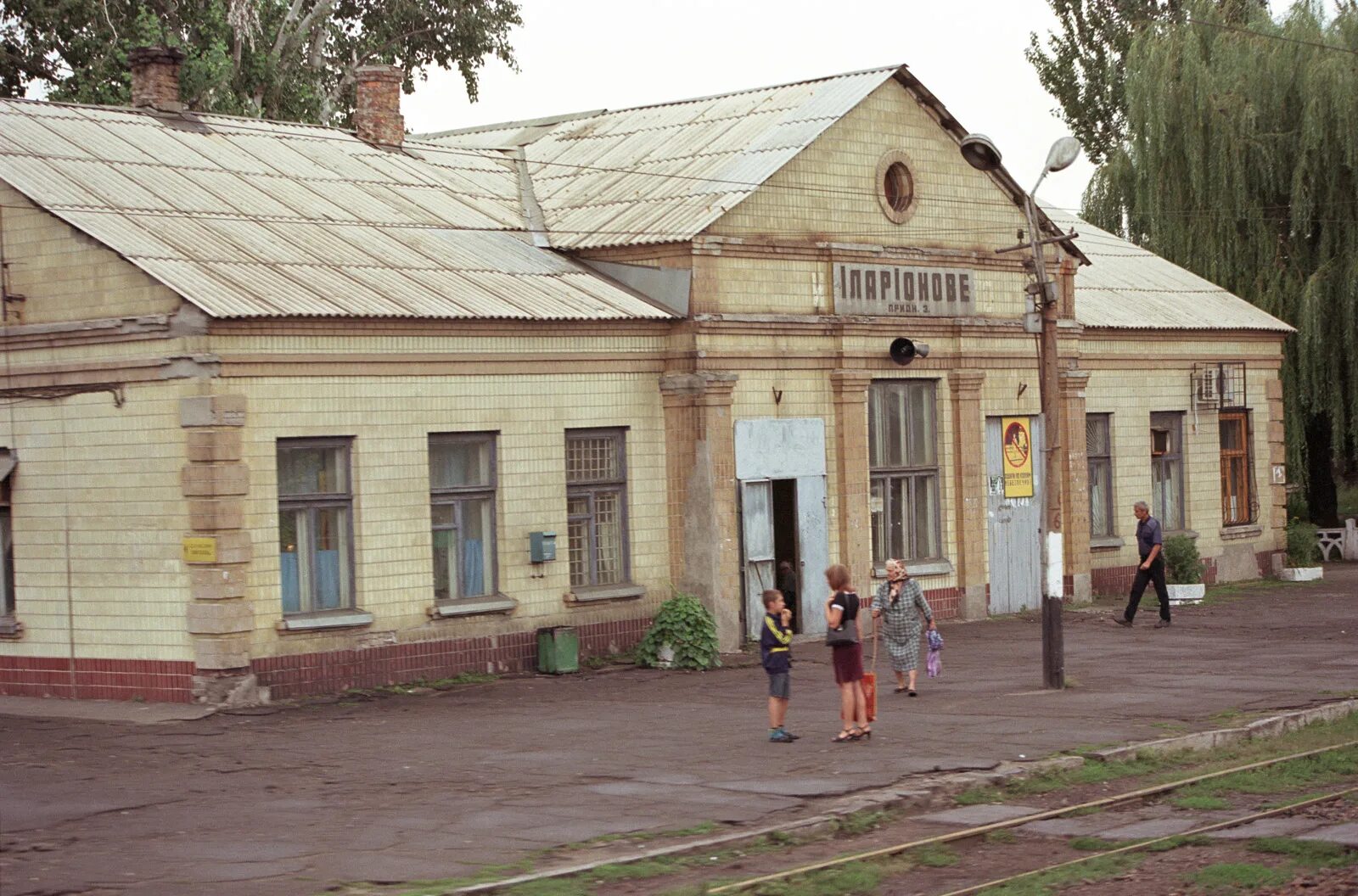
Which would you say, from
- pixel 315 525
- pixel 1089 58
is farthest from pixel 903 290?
pixel 1089 58

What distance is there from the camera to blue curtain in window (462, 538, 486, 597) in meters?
22.6

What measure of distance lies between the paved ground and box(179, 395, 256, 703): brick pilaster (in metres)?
0.70

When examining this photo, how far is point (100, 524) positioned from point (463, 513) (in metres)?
4.04

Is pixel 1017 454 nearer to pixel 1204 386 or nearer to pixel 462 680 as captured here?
pixel 1204 386

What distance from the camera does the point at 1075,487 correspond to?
100 ft

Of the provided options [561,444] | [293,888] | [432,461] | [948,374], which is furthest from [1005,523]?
[293,888]

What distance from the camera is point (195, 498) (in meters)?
19.7

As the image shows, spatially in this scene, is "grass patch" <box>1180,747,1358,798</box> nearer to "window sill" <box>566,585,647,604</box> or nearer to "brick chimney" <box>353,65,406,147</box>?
"window sill" <box>566,585,647,604</box>

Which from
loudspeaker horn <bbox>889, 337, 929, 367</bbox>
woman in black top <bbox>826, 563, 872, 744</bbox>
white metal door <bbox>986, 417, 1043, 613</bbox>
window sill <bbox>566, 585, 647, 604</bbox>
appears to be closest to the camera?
woman in black top <bbox>826, 563, 872, 744</bbox>

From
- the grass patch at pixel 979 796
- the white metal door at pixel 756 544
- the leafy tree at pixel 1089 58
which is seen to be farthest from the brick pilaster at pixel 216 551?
the leafy tree at pixel 1089 58

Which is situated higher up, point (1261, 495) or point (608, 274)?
point (608, 274)

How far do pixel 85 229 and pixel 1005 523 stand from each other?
45.8 ft

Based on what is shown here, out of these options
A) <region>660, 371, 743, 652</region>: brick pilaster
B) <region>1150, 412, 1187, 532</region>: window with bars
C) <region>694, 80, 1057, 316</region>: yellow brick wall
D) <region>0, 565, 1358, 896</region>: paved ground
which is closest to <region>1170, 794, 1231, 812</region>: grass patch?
<region>0, 565, 1358, 896</region>: paved ground

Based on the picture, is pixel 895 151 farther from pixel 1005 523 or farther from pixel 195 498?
pixel 195 498
